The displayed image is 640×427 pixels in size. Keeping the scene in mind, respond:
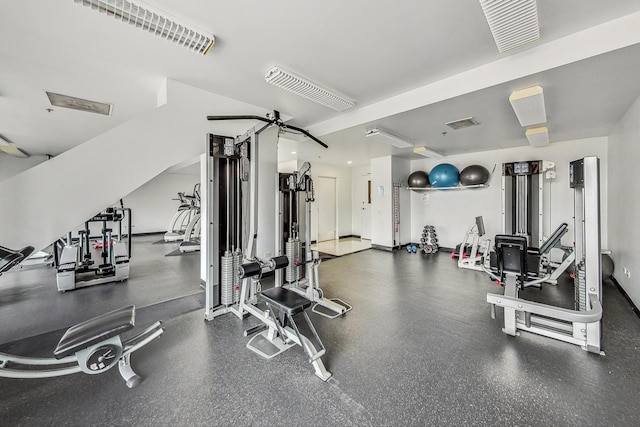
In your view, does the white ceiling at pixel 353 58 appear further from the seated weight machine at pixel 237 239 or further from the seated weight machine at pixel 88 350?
the seated weight machine at pixel 88 350

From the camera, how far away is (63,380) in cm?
190

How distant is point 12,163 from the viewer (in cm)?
755

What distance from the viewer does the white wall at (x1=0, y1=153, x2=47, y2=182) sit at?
744 centimetres

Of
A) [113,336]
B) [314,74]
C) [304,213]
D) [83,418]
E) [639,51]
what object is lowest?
[83,418]

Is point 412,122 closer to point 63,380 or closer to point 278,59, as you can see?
point 278,59

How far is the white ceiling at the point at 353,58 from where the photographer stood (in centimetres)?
185

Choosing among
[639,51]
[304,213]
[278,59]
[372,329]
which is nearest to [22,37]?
[278,59]

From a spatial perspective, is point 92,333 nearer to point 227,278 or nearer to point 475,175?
point 227,278

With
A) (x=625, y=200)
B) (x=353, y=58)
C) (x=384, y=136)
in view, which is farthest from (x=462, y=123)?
(x=353, y=58)

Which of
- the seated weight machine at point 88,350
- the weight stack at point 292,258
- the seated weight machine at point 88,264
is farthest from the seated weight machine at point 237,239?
the seated weight machine at point 88,264

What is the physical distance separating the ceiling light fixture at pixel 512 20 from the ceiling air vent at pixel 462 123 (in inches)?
70.9

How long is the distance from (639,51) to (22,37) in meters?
5.01

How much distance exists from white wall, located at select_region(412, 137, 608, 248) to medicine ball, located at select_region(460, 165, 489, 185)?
483mm

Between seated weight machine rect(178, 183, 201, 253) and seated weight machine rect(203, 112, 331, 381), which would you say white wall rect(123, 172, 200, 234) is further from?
seated weight machine rect(203, 112, 331, 381)
